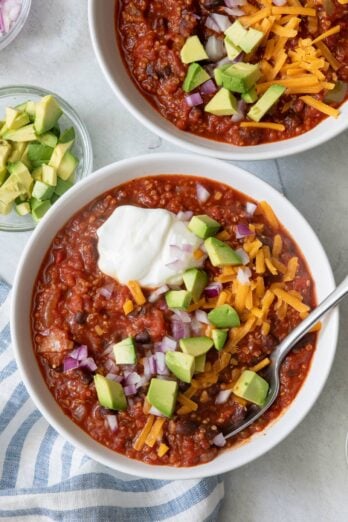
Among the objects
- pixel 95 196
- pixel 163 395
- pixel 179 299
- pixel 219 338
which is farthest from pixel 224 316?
pixel 95 196

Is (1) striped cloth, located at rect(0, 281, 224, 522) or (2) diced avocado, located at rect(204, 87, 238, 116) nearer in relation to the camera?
(2) diced avocado, located at rect(204, 87, 238, 116)

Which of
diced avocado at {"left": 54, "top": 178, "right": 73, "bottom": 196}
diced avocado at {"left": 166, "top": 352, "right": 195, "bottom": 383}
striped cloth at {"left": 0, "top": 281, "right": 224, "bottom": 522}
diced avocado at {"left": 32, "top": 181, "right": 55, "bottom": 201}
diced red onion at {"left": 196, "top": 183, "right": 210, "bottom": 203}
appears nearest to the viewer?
diced avocado at {"left": 166, "top": 352, "right": 195, "bottom": 383}

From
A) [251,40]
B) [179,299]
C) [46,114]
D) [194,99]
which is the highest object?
[251,40]

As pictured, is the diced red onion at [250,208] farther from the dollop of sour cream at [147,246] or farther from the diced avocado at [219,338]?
the diced avocado at [219,338]

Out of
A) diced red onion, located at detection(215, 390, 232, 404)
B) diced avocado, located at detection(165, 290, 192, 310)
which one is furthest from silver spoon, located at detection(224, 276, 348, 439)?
diced avocado, located at detection(165, 290, 192, 310)

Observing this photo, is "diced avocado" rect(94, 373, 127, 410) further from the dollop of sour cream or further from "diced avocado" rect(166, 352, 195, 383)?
the dollop of sour cream

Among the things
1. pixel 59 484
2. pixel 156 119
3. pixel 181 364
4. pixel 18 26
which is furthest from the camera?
pixel 18 26

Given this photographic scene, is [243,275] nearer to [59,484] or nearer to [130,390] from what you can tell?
[130,390]

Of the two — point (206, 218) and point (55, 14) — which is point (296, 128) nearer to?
A: point (206, 218)
